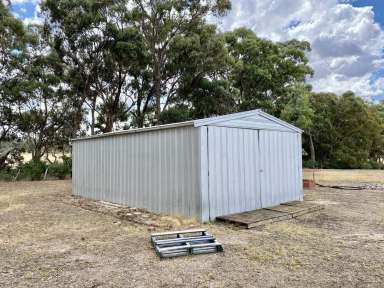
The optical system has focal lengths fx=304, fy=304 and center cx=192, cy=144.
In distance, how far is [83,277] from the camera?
3.14 meters

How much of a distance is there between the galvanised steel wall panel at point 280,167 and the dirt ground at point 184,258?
102cm

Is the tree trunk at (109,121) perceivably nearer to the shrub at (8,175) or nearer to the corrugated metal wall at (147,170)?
the shrub at (8,175)

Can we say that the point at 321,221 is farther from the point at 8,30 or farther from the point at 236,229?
the point at 8,30

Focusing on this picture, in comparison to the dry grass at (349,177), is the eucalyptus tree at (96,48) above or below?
above

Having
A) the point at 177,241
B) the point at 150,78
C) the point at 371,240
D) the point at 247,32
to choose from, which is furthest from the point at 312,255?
the point at 247,32

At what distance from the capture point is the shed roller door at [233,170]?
5586 millimetres

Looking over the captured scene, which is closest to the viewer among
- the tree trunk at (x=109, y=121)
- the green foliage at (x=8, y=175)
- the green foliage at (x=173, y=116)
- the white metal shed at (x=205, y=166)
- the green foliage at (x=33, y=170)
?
the white metal shed at (x=205, y=166)

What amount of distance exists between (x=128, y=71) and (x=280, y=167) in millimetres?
12095

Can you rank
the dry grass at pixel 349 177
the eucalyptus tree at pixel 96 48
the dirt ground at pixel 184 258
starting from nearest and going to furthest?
the dirt ground at pixel 184 258, the dry grass at pixel 349 177, the eucalyptus tree at pixel 96 48

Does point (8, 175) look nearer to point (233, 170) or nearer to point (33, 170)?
point (33, 170)

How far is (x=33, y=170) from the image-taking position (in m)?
14.7

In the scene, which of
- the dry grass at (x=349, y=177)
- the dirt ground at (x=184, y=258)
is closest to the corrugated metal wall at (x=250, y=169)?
the dirt ground at (x=184, y=258)

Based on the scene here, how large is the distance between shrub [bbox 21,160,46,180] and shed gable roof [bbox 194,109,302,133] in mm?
12158

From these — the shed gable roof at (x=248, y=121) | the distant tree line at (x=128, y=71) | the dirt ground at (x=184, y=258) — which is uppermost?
the distant tree line at (x=128, y=71)
